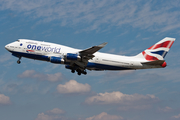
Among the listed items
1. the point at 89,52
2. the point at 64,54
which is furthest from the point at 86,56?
the point at 64,54

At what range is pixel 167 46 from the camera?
58594 millimetres

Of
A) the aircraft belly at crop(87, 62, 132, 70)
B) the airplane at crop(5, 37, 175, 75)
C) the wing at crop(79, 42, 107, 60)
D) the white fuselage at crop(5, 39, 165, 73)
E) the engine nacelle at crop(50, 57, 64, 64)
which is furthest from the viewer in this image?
the aircraft belly at crop(87, 62, 132, 70)

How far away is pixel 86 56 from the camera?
5344 centimetres

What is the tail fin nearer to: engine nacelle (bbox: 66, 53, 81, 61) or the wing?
the wing

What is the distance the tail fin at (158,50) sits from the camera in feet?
191

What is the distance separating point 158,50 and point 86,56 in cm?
1731

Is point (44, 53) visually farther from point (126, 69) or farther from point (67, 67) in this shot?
point (126, 69)

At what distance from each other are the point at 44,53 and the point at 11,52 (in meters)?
8.66

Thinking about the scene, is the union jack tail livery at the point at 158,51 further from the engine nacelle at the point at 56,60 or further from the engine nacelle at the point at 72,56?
the engine nacelle at the point at 56,60

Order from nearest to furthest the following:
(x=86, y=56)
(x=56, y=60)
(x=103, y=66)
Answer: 1. (x=56, y=60)
2. (x=86, y=56)
3. (x=103, y=66)

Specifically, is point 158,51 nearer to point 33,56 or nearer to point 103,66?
Result: point 103,66

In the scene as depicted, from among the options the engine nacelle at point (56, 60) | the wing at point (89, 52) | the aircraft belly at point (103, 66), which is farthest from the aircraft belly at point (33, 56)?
the aircraft belly at point (103, 66)

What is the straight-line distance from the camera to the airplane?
175ft

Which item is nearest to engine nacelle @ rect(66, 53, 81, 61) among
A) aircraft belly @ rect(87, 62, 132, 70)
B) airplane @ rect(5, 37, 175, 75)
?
airplane @ rect(5, 37, 175, 75)
